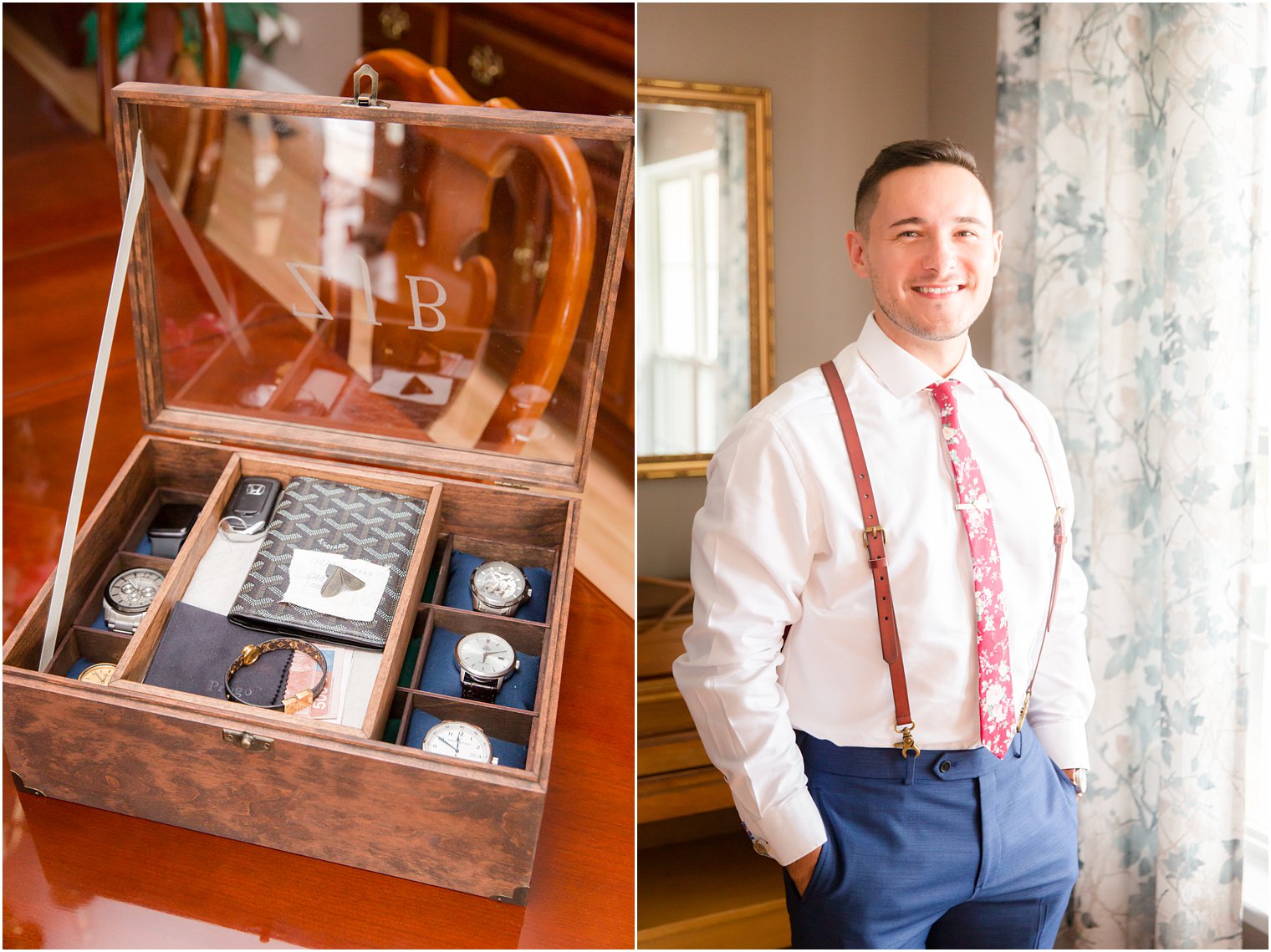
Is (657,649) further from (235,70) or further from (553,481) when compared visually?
(235,70)

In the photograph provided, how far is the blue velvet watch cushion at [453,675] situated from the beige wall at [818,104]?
3.89ft

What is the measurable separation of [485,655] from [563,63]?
4.33 feet

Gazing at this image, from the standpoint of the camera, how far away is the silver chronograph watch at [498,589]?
131 cm

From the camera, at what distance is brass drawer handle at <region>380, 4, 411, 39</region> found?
2.01 metres

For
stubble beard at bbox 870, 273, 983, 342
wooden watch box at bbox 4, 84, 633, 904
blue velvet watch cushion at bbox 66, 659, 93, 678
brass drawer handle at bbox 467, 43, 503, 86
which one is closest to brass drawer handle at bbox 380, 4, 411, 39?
brass drawer handle at bbox 467, 43, 503, 86

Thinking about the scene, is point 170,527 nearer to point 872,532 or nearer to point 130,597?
point 130,597

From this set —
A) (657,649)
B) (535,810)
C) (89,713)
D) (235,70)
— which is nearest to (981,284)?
(535,810)

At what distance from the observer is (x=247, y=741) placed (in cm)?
95

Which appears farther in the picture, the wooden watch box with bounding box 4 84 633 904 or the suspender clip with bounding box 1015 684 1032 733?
the suspender clip with bounding box 1015 684 1032 733

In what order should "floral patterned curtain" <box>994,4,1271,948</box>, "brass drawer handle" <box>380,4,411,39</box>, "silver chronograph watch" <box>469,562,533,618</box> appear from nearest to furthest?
"silver chronograph watch" <box>469,562,533,618</box>, "floral patterned curtain" <box>994,4,1271,948</box>, "brass drawer handle" <box>380,4,411,39</box>

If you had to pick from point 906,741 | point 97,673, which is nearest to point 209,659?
point 97,673

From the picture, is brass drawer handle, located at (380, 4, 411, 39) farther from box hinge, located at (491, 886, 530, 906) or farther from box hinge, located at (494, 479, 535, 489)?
box hinge, located at (491, 886, 530, 906)

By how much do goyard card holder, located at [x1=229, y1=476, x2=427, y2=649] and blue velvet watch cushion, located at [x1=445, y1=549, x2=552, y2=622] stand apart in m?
0.10

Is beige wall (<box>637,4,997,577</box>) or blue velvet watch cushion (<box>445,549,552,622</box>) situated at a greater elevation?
beige wall (<box>637,4,997,577</box>)
